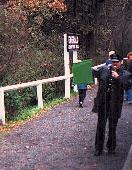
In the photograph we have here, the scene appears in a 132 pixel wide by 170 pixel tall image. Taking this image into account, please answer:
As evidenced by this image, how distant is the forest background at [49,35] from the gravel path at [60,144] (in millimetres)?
1744

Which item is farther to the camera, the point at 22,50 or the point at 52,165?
the point at 22,50

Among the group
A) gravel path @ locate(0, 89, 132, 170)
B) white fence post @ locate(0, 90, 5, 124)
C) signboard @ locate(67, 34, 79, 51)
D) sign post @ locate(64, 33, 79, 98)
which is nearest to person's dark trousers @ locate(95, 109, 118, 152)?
gravel path @ locate(0, 89, 132, 170)

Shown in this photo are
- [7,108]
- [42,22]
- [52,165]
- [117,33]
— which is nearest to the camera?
[52,165]

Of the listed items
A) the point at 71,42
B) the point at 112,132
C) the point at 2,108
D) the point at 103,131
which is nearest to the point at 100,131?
the point at 103,131

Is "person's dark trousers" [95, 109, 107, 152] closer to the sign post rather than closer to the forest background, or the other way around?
the forest background

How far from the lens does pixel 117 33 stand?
37531 millimetres

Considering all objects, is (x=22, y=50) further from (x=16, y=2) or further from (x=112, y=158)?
(x=112, y=158)

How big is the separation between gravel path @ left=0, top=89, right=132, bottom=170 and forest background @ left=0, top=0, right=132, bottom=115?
174cm

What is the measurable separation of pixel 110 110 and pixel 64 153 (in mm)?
1212

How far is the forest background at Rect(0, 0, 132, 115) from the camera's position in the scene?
60.0 feet

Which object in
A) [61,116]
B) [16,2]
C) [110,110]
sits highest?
[16,2]

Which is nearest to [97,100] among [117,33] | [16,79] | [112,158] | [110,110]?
[110,110]

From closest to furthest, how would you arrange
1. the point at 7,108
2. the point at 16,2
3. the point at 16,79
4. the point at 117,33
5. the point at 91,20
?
the point at 7,108
the point at 16,79
the point at 16,2
the point at 91,20
the point at 117,33

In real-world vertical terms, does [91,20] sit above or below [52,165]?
above
